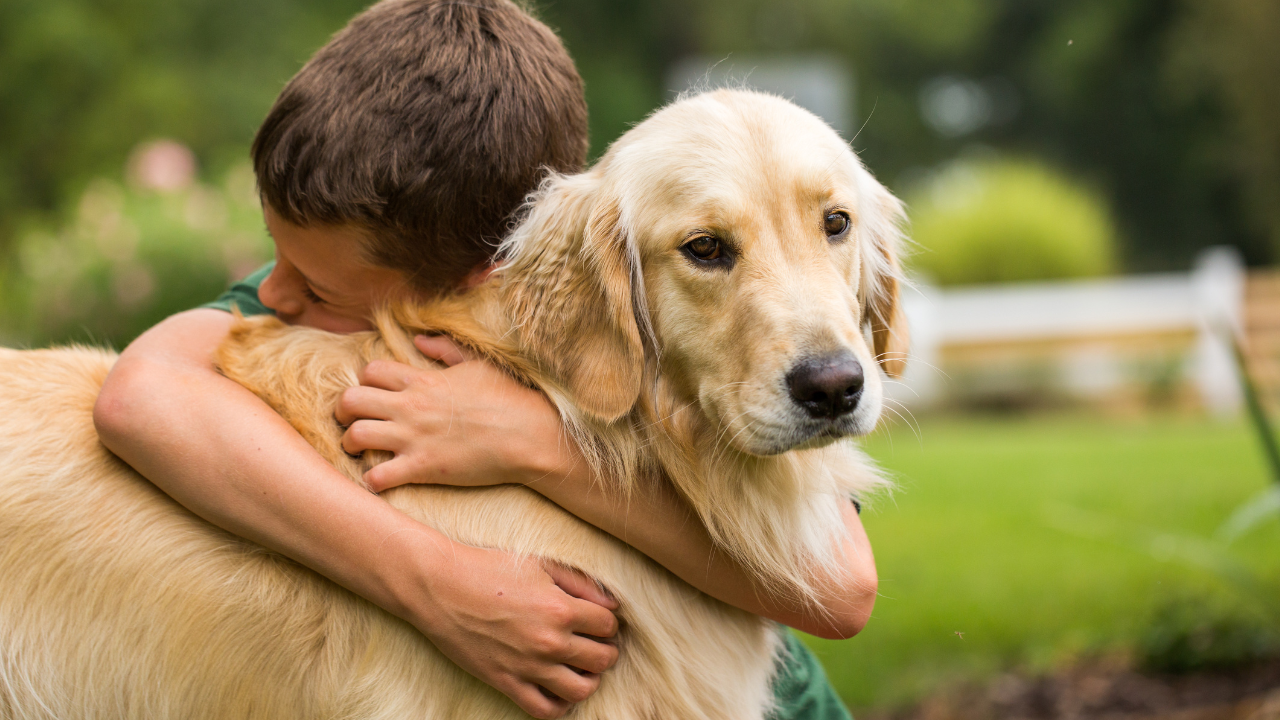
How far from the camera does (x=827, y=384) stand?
→ 1.81 m

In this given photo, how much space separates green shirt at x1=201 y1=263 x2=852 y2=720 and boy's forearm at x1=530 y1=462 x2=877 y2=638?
262 millimetres

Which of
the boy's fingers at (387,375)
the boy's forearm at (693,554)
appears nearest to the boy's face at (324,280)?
the boy's fingers at (387,375)

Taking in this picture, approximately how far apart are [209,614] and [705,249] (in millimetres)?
1200

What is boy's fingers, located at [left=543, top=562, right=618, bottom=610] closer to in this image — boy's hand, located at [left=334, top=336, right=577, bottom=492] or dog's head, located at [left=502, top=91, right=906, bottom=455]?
boy's hand, located at [left=334, top=336, right=577, bottom=492]

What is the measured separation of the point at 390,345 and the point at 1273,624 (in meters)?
3.54

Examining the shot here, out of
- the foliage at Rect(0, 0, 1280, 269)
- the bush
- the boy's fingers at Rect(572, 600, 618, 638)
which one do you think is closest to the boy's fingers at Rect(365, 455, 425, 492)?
the boy's fingers at Rect(572, 600, 618, 638)

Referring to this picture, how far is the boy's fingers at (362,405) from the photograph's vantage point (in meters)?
1.99

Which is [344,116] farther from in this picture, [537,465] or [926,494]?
[926,494]

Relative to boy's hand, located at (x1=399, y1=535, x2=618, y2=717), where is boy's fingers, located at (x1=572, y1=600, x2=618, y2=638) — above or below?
above

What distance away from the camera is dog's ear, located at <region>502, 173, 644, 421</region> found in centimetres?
200

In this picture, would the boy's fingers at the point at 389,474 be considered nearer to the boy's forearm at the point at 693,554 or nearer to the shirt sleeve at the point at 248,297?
the boy's forearm at the point at 693,554

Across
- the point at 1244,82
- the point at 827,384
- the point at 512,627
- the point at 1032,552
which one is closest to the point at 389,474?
the point at 512,627

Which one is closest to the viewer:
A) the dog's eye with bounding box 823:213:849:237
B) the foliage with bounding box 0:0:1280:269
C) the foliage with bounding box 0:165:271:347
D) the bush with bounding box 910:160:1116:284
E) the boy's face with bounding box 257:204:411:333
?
the dog's eye with bounding box 823:213:849:237

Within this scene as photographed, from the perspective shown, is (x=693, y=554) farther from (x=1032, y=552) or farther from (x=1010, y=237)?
(x=1010, y=237)
